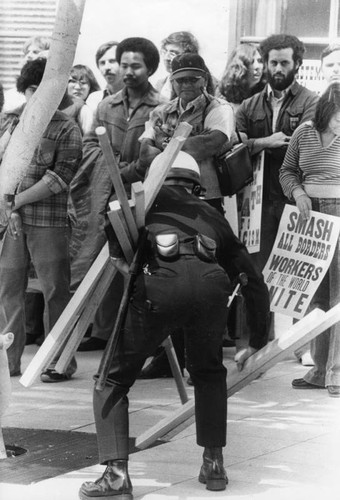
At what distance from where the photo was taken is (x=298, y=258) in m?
7.43

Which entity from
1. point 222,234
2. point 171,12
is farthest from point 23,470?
point 171,12

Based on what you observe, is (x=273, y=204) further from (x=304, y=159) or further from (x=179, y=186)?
(x=179, y=186)

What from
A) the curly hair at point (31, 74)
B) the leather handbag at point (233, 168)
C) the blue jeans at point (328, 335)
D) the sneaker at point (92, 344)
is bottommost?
the sneaker at point (92, 344)

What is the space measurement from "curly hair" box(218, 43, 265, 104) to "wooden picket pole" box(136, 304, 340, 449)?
3013mm

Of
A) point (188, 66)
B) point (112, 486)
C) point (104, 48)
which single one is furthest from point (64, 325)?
point (104, 48)

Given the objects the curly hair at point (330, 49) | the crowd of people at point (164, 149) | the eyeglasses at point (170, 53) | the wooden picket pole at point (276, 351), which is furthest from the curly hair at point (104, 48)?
the wooden picket pole at point (276, 351)

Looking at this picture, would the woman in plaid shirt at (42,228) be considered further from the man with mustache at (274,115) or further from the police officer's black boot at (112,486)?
the police officer's black boot at (112,486)

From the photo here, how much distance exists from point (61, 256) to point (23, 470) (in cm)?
244

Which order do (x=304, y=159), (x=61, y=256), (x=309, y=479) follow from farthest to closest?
(x=61, y=256)
(x=304, y=159)
(x=309, y=479)

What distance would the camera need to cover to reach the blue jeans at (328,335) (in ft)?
23.4

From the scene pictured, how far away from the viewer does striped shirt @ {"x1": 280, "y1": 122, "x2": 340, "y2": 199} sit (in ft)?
23.4

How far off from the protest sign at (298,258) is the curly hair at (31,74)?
6.05 feet

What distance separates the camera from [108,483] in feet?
16.2

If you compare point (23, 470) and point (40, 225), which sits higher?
point (40, 225)
